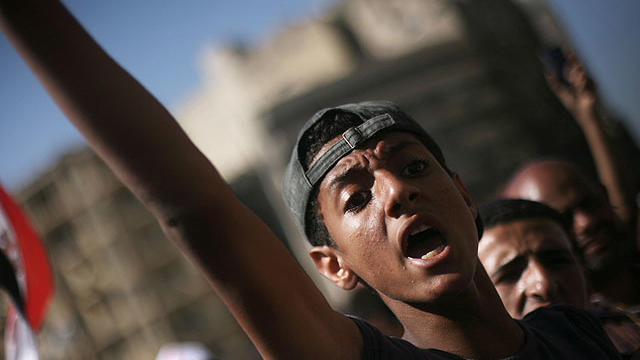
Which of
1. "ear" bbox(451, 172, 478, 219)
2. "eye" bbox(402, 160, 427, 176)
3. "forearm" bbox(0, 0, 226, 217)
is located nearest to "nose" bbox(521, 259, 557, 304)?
"ear" bbox(451, 172, 478, 219)

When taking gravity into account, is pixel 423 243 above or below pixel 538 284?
above

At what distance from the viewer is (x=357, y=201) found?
5.13ft

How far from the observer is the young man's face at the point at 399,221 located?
146 centimetres

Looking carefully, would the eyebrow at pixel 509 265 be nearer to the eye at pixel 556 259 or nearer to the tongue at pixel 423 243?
the eye at pixel 556 259

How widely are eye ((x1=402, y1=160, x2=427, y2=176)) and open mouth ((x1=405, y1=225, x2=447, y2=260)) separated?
16 centimetres

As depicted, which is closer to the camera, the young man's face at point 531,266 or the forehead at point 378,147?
the forehead at point 378,147

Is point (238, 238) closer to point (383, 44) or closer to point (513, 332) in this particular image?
point (513, 332)

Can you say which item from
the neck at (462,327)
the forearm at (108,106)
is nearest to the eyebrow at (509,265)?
the neck at (462,327)

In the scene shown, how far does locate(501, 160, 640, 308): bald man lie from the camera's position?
10.4 ft

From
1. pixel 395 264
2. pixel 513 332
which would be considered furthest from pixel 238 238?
pixel 513 332

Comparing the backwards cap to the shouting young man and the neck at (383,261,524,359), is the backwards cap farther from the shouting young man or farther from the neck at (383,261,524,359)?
the neck at (383,261,524,359)

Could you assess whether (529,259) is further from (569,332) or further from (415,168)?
(415,168)

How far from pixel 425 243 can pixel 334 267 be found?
1.03 ft

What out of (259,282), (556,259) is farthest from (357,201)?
(556,259)
